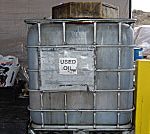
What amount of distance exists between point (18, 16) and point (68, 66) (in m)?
2.59

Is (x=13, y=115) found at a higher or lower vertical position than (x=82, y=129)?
lower

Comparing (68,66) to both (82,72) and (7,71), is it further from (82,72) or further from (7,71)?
(7,71)

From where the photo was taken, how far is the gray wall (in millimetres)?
3625

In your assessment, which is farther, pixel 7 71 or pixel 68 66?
pixel 7 71

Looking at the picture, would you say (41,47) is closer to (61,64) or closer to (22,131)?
(61,64)

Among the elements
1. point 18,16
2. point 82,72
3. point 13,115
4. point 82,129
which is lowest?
point 13,115

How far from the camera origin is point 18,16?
366 cm

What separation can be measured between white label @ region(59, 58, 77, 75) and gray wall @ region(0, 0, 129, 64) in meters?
2.44

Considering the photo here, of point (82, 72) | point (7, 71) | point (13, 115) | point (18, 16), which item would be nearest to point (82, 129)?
point (82, 72)

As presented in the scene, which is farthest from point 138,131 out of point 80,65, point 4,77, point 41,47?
point 4,77

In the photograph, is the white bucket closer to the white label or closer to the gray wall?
the gray wall

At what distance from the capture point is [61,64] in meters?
1.29

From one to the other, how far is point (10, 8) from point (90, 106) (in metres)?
2.71

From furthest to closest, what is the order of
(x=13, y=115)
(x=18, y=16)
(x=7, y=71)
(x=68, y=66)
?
1. (x=18, y=16)
2. (x=7, y=71)
3. (x=13, y=115)
4. (x=68, y=66)
